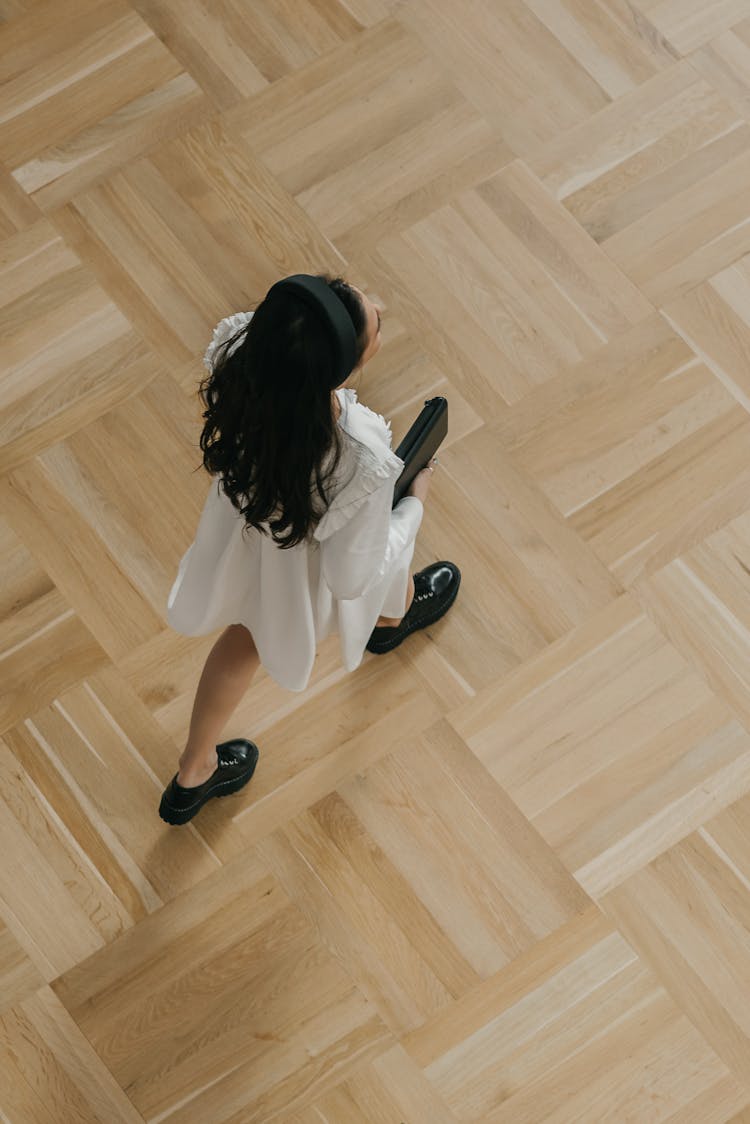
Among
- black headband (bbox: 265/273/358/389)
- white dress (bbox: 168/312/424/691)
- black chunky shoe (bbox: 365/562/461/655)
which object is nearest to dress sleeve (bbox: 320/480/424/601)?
white dress (bbox: 168/312/424/691)

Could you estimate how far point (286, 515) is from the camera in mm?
1118

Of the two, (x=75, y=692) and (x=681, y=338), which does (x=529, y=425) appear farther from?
(x=75, y=692)

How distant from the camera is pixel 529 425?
1.79 m

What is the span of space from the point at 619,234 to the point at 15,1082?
1.43 meters

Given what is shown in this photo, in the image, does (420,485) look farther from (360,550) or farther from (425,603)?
(360,550)

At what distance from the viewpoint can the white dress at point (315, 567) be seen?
1146 mm

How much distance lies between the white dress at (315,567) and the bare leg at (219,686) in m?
0.04

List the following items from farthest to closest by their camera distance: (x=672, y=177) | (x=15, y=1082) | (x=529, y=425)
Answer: (x=672, y=177) → (x=529, y=425) → (x=15, y=1082)

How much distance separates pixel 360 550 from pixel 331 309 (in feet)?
0.91

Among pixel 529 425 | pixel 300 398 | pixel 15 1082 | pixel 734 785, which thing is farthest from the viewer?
pixel 529 425

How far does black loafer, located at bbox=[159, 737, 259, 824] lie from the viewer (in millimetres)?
1569

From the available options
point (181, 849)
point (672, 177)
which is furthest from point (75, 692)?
point (672, 177)

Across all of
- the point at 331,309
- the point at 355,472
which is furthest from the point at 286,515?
the point at 331,309

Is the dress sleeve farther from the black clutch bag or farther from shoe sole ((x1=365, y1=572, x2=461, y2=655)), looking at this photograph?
shoe sole ((x1=365, y1=572, x2=461, y2=655))
